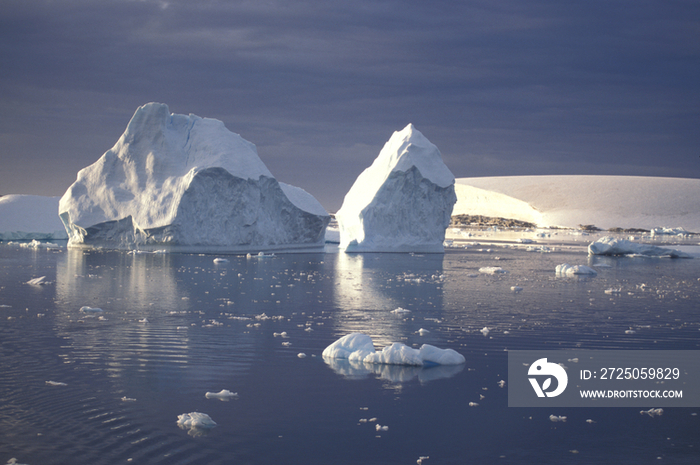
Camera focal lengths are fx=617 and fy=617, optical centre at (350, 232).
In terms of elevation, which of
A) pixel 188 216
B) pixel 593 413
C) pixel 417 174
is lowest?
pixel 593 413

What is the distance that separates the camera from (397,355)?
22.5ft

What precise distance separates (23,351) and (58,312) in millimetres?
2794

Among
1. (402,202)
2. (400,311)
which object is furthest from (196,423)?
(402,202)

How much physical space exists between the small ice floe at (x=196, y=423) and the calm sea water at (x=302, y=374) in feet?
0.25

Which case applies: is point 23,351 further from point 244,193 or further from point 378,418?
point 244,193

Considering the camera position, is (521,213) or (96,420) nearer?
(96,420)

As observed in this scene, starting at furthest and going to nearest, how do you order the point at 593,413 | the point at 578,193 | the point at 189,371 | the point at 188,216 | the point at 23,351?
1. the point at 578,193
2. the point at 188,216
3. the point at 23,351
4. the point at 189,371
5. the point at 593,413

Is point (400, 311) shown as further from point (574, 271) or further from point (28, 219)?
point (28, 219)

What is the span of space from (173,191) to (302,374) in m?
19.6

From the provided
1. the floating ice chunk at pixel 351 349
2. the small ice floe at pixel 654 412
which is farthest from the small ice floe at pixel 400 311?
the small ice floe at pixel 654 412

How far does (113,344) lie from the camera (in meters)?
7.65

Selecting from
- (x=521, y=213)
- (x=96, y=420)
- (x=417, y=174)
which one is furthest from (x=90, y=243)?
(x=521, y=213)

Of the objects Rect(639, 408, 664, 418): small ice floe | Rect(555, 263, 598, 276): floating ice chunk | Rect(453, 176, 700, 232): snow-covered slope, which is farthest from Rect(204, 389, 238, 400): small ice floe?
Rect(453, 176, 700, 232): snow-covered slope

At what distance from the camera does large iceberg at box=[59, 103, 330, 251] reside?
81.0 ft
